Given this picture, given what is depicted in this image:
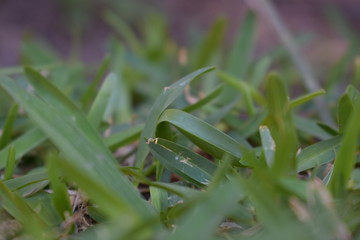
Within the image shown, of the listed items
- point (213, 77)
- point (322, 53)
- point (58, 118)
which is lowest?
point (322, 53)

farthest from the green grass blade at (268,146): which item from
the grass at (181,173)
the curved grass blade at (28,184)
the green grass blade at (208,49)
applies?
the green grass blade at (208,49)


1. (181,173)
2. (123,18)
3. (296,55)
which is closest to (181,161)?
(181,173)

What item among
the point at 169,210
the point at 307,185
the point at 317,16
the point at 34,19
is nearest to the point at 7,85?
the point at 169,210

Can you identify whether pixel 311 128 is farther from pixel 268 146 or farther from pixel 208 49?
pixel 208 49

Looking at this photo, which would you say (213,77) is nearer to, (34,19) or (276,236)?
(276,236)

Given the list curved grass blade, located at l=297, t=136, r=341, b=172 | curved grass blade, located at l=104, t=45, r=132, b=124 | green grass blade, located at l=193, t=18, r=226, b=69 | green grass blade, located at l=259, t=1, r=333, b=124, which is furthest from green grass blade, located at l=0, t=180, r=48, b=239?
green grass blade, located at l=193, t=18, r=226, b=69

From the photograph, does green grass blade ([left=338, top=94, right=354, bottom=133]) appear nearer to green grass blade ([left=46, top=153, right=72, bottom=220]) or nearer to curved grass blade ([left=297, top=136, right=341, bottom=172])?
curved grass blade ([left=297, top=136, right=341, bottom=172])
